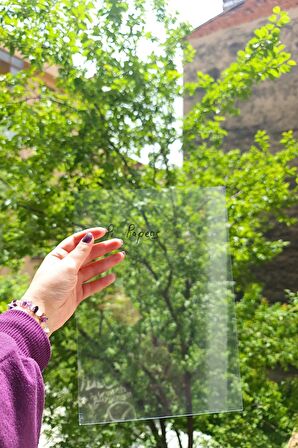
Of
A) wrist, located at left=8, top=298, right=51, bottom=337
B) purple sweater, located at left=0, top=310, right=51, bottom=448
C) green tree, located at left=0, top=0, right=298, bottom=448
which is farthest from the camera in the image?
green tree, located at left=0, top=0, right=298, bottom=448

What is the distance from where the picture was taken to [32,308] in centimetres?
79

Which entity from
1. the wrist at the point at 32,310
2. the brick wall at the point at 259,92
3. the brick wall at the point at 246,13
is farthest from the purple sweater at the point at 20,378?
the brick wall at the point at 246,13

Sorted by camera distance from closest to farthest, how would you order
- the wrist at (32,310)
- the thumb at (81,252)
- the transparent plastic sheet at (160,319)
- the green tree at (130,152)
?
1. the wrist at (32,310)
2. the thumb at (81,252)
3. the transparent plastic sheet at (160,319)
4. the green tree at (130,152)

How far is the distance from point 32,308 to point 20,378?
0.41ft

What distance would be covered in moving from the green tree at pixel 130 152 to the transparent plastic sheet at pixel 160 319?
3.8 inches

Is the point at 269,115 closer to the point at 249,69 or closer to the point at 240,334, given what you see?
the point at 249,69

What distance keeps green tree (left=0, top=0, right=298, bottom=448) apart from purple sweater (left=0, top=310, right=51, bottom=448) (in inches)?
49.3

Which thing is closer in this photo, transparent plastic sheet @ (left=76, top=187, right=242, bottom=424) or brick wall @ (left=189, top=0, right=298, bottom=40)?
transparent plastic sheet @ (left=76, top=187, right=242, bottom=424)

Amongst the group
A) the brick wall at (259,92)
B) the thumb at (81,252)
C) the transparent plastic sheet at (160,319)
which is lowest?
the transparent plastic sheet at (160,319)

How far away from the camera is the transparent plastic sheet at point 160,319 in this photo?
6.12ft

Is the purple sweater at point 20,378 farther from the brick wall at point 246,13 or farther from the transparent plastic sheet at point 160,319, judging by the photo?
the brick wall at point 246,13


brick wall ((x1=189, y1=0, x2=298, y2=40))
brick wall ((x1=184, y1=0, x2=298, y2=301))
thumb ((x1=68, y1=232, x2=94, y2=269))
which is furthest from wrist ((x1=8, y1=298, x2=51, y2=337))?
brick wall ((x1=189, y1=0, x2=298, y2=40))

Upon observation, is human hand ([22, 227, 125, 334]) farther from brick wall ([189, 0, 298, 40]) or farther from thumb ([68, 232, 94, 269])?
brick wall ([189, 0, 298, 40])

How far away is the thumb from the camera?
0.91 meters
